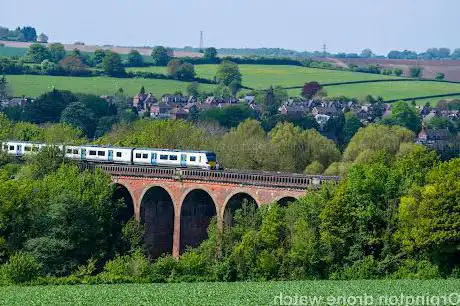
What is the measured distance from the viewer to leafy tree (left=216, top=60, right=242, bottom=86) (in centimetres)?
18788

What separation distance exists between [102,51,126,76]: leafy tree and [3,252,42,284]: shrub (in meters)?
120

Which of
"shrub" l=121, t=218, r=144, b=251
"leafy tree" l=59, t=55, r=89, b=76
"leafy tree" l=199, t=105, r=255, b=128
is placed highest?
"leafy tree" l=59, t=55, r=89, b=76

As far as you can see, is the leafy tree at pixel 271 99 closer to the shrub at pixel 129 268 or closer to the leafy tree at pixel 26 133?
the leafy tree at pixel 26 133

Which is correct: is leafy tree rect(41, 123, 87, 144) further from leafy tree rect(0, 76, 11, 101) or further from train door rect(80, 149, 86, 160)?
leafy tree rect(0, 76, 11, 101)

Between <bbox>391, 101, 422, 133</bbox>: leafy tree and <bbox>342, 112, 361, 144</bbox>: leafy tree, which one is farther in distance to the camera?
<bbox>391, 101, 422, 133</bbox>: leafy tree

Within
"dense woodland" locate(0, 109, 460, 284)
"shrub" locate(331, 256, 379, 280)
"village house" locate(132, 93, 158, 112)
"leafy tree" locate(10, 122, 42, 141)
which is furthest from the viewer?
"village house" locate(132, 93, 158, 112)

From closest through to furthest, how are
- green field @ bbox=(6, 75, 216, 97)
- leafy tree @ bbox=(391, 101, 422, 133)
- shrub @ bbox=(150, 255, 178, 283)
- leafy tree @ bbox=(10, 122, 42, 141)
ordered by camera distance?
1. shrub @ bbox=(150, 255, 178, 283)
2. leafy tree @ bbox=(10, 122, 42, 141)
3. leafy tree @ bbox=(391, 101, 422, 133)
4. green field @ bbox=(6, 75, 216, 97)

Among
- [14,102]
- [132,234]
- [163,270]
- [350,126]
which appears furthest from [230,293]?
[14,102]

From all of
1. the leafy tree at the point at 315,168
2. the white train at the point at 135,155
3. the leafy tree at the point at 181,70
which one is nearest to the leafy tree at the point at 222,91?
the leafy tree at the point at 181,70

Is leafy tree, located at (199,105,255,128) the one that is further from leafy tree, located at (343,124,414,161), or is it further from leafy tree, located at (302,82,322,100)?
leafy tree, located at (343,124,414,161)

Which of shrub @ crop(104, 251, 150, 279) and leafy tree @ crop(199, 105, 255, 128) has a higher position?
shrub @ crop(104, 251, 150, 279)

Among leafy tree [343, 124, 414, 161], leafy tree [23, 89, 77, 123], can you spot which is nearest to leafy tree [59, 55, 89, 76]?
leafy tree [23, 89, 77, 123]

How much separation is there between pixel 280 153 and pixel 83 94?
189 feet

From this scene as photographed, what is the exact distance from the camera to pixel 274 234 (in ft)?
206
